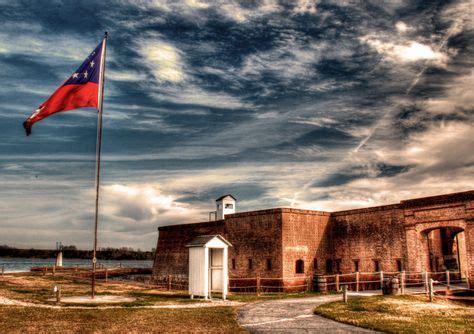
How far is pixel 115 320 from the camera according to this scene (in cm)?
1373

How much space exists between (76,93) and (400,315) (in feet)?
48.5

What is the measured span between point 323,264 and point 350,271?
1871mm

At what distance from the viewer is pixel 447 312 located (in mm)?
16391

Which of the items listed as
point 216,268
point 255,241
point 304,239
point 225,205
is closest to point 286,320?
point 216,268

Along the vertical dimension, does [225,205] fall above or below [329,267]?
above

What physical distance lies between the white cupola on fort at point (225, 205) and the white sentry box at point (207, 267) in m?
21.0

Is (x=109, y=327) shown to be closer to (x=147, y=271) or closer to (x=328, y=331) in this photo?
(x=328, y=331)

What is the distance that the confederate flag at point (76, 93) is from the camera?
18.5 meters

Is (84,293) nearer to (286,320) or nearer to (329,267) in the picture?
(286,320)

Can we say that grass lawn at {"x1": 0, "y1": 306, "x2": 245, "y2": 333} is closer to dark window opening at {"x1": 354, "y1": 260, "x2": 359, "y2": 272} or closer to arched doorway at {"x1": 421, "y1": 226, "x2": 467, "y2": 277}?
dark window opening at {"x1": 354, "y1": 260, "x2": 359, "y2": 272}

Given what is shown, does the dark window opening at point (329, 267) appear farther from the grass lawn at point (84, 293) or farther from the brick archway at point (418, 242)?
the grass lawn at point (84, 293)

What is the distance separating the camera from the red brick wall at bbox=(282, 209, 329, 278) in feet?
98.8

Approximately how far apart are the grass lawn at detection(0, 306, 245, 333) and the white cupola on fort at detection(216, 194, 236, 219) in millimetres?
27217

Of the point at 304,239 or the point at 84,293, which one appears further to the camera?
the point at 304,239
